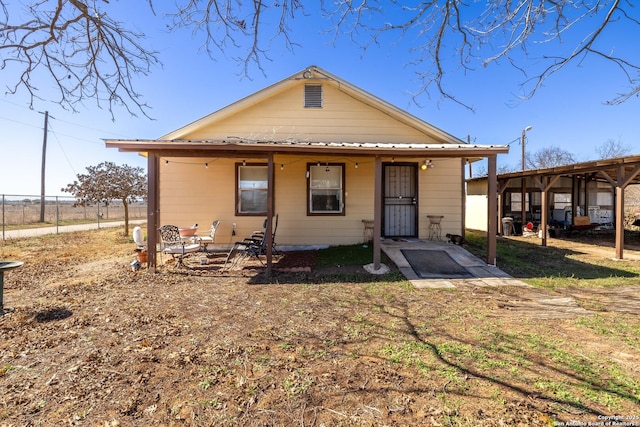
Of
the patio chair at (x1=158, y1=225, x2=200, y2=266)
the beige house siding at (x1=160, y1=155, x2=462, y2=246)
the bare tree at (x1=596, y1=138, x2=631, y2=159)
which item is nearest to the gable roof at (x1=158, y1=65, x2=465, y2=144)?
the beige house siding at (x1=160, y1=155, x2=462, y2=246)

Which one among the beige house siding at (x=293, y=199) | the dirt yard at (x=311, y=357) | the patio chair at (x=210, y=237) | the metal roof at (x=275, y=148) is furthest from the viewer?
the beige house siding at (x=293, y=199)

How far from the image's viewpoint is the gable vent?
8.83 meters

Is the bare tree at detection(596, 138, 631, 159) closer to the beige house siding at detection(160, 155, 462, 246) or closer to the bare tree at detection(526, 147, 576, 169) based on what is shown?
the bare tree at detection(526, 147, 576, 169)

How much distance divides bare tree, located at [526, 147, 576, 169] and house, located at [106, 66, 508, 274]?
103ft

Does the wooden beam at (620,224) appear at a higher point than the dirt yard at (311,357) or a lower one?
higher

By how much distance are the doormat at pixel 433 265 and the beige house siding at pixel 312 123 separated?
3.61 m

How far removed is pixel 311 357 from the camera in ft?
9.38

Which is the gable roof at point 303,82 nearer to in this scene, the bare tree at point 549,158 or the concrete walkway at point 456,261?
the concrete walkway at point 456,261

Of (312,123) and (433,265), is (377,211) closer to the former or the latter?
(433,265)

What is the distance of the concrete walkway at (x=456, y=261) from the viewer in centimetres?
553

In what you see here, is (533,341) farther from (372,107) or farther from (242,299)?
(372,107)

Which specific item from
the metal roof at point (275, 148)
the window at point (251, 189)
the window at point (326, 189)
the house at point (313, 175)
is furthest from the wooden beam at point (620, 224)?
the window at point (251, 189)

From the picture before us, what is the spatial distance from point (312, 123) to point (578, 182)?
46.4 feet

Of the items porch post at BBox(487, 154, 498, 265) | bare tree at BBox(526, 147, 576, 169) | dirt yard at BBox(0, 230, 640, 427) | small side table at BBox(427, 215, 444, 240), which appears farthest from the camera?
bare tree at BBox(526, 147, 576, 169)
